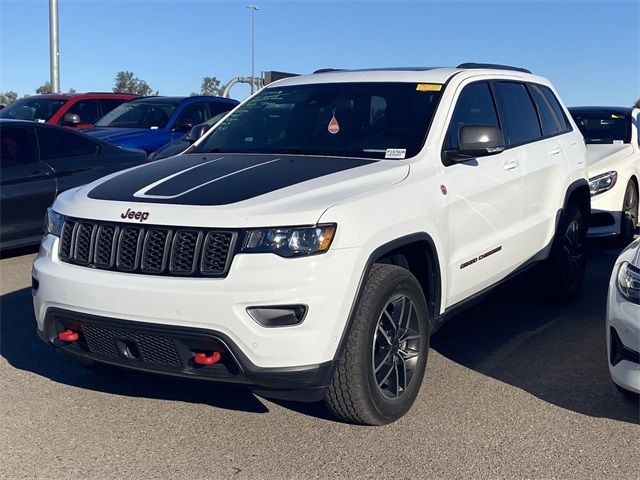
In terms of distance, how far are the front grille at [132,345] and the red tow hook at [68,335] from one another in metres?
0.12

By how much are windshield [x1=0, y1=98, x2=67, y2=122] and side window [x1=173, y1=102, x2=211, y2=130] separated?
215cm

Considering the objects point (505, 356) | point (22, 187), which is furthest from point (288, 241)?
point (22, 187)

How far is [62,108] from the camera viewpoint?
12.5 metres

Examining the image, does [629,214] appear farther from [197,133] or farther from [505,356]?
[197,133]

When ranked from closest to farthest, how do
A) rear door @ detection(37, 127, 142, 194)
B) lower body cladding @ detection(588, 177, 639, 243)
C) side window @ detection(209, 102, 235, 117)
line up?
rear door @ detection(37, 127, 142, 194) < lower body cladding @ detection(588, 177, 639, 243) < side window @ detection(209, 102, 235, 117)

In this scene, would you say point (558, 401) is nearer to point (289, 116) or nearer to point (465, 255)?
point (465, 255)

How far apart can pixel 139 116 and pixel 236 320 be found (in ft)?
29.8

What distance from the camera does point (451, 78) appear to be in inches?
199

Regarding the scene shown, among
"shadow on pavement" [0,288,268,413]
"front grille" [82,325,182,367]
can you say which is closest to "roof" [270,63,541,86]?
"shadow on pavement" [0,288,268,413]

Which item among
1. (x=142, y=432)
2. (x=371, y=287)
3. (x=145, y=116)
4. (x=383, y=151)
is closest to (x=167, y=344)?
(x=142, y=432)

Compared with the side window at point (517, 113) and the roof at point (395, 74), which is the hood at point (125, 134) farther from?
the side window at point (517, 113)

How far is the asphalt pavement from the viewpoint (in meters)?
3.58

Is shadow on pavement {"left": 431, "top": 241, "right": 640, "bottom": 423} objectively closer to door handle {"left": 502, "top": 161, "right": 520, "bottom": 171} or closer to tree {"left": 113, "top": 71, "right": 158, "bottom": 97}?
door handle {"left": 502, "top": 161, "right": 520, "bottom": 171}

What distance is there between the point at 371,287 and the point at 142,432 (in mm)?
1359
